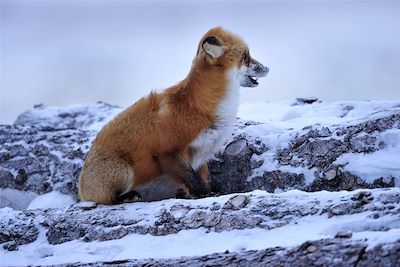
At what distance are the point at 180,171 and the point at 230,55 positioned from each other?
1495 millimetres

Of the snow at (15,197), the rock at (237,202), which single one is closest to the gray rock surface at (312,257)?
the rock at (237,202)

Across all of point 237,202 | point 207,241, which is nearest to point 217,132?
point 237,202

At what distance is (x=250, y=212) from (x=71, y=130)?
17.2 feet

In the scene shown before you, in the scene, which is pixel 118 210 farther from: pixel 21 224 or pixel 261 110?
pixel 261 110

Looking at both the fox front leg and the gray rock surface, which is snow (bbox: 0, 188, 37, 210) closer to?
the fox front leg

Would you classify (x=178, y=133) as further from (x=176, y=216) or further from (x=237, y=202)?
(x=237, y=202)

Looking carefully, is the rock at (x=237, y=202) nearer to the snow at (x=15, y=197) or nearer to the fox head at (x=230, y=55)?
the fox head at (x=230, y=55)

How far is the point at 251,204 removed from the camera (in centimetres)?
595

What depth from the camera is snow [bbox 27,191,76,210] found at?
8.91 metres

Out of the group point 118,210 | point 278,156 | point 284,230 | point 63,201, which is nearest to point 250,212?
point 284,230

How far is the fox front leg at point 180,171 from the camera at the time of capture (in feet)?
23.9

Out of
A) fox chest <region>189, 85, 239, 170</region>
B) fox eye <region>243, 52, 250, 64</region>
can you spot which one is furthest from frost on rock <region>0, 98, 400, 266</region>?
fox eye <region>243, 52, 250, 64</region>

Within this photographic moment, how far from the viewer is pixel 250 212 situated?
19.1 ft

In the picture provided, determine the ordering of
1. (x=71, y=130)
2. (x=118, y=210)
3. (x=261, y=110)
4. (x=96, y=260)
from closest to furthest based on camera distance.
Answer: (x=96, y=260) → (x=118, y=210) → (x=71, y=130) → (x=261, y=110)
